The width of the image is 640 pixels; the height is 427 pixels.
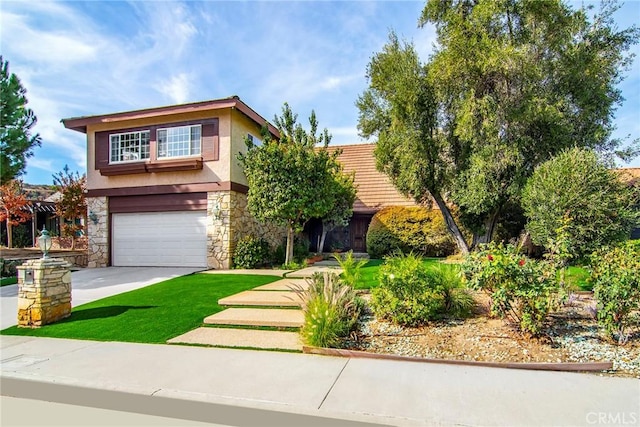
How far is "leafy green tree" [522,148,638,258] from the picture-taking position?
287 inches

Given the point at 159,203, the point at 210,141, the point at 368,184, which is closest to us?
the point at 210,141

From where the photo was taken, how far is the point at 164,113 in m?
13.3

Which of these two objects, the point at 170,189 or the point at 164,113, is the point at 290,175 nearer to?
the point at 170,189

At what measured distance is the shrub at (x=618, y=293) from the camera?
4609mm

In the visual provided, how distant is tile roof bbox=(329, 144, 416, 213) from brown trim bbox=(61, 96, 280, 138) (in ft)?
18.0

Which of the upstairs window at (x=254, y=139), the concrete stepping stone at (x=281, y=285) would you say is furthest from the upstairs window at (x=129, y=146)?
the concrete stepping stone at (x=281, y=285)

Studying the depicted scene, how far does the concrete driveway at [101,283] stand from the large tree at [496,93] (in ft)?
29.3

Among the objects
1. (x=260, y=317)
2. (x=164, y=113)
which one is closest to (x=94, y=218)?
(x=164, y=113)

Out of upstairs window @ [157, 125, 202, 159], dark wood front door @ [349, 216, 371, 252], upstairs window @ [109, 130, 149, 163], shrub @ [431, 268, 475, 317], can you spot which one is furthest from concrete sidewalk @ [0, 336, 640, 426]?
dark wood front door @ [349, 216, 371, 252]

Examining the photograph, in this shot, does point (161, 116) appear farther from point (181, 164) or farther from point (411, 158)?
point (411, 158)

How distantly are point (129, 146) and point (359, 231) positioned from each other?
36.8 feet

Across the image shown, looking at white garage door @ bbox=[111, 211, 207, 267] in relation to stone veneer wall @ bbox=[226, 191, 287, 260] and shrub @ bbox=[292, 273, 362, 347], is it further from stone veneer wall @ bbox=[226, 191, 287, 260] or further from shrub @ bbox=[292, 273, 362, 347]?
shrub @ bbox=[292, 273, 362, 347]

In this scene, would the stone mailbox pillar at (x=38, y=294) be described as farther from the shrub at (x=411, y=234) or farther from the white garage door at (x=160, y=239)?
the shrub at (x=411, y=234)

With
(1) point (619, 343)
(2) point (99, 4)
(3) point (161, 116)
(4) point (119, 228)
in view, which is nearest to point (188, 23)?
(2) point (99, 4)
